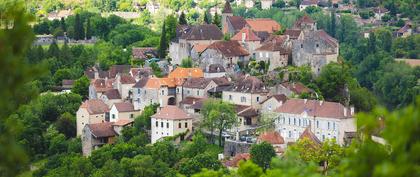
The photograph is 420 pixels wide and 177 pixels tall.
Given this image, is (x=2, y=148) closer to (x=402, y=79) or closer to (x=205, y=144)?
(x=205, y=144)

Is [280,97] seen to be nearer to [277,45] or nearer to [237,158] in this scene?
[237,158]

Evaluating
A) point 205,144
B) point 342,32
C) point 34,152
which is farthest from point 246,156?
point 342,32

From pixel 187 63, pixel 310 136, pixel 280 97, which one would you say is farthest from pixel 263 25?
pixel 310 136

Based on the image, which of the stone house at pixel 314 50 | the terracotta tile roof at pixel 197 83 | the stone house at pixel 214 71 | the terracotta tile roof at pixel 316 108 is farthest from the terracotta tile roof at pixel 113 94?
the terracotta tile roof at pixel 316 108

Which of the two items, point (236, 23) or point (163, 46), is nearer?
point (236, 23)

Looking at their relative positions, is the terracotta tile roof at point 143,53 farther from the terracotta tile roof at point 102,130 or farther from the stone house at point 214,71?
the terracotta tile roof at point 102,130

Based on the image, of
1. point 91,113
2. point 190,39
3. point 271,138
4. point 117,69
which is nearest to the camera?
point 271,138

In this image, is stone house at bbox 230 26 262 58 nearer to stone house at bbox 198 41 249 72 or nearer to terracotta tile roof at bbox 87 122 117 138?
stone house at bbox 198 41 249 72
